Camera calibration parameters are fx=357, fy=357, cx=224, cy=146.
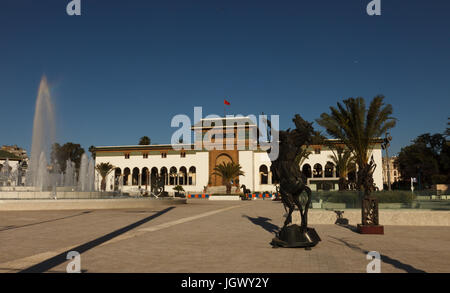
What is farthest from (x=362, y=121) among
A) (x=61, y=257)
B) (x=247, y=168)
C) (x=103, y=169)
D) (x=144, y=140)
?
(x=144, y=140)

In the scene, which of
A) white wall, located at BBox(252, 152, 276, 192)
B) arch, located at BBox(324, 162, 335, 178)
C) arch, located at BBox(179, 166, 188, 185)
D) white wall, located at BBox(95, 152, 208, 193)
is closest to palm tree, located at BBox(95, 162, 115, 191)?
white wall, located at BBox(95, 152, 208, 193)

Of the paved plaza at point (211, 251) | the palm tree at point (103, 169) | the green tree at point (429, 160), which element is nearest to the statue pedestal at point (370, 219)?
the paved plaza at point (211, 251)

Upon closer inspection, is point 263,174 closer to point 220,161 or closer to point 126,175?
point 220,161

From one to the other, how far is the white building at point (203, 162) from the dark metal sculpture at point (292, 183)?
46.4m

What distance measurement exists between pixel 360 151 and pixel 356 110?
8.22ft

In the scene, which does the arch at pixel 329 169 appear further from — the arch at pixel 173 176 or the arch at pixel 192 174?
the arch at pixel 173 176

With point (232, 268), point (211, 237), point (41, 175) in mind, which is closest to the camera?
point (232, 268)

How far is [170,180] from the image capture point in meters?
62.6

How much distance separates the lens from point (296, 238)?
812 cm

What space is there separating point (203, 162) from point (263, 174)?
32.7 ft

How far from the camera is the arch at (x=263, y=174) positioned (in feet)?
189
